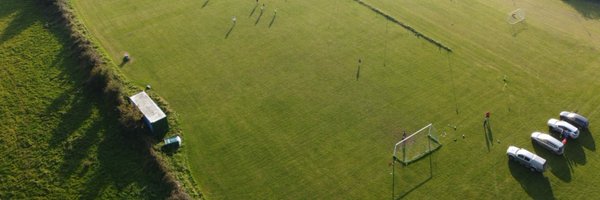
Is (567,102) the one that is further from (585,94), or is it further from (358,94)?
(358,94)

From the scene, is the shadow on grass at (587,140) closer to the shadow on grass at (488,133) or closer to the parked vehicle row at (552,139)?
the parked vehicle row at (552,139)

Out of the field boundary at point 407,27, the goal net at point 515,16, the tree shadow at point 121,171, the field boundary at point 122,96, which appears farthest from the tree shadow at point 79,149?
the goal net at point 515,16

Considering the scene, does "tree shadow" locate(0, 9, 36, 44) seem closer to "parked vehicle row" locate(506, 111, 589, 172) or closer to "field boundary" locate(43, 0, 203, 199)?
"field boundary" locate(43, 0, 203, 199)

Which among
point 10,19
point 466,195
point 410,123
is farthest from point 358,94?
point 10,19

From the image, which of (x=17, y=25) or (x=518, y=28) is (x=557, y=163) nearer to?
(x=518, y=28)

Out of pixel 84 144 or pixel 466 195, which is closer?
pixel 466 195
